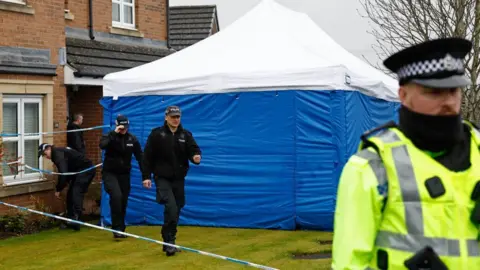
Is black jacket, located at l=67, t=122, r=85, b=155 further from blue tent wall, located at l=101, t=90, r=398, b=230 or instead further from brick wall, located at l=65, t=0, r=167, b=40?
brick wall, located at l=65, t=0, r=167, b=40

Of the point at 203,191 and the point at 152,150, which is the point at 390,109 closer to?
the point at 203,191

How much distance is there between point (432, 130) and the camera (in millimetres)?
3021

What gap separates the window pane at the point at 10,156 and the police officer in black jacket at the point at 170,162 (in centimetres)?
400

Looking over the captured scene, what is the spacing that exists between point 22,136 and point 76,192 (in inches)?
59.5

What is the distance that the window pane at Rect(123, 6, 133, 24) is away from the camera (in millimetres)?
17306

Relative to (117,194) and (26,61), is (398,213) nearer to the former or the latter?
(117,194)

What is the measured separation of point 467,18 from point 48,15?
8.40 meters

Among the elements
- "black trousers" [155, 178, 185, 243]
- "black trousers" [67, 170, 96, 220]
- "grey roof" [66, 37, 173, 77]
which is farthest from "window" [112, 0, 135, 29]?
"black trousers" [155, 178, 185, 243]

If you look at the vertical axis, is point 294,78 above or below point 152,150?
above

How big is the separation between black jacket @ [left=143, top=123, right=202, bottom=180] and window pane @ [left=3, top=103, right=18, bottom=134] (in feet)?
13.5

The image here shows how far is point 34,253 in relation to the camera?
10.5m

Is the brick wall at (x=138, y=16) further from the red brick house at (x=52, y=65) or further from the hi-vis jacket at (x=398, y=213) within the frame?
the hi-vis jacket at (x=398, y=213)

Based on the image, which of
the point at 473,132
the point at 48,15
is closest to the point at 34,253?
the point at 48,15

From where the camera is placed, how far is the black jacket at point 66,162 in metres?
12.4
